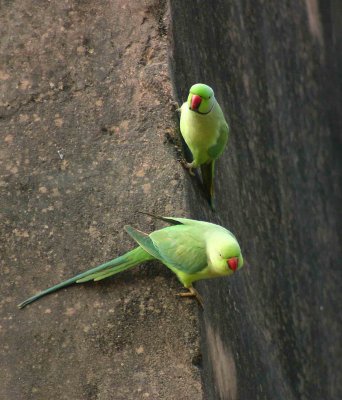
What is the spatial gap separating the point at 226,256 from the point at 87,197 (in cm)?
62

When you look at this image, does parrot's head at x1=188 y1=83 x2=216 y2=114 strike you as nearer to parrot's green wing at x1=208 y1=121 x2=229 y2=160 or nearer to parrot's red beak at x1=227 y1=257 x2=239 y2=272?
parrot's green wing at x1=208 y1=121 x2=229 y2=160

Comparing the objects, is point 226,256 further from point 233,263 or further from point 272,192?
point 272,192

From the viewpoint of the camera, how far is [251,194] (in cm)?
401

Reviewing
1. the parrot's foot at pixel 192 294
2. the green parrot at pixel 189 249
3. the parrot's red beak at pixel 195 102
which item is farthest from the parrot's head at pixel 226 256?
the parrot's red beak at pixel 195 102

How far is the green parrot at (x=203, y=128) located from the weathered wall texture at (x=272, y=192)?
14cm

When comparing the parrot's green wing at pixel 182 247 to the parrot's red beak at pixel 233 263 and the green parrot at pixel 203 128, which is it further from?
the green parrot at pixel 203 128

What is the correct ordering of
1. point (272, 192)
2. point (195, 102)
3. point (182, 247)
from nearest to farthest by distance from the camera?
point (182, 247) < point (195, 102) < point (272, 192)

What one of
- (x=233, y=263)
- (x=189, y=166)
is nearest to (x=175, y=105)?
(x=189, y=166)

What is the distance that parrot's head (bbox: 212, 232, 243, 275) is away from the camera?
2535 mm

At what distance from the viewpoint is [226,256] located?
2533mm

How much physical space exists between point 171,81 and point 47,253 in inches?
30.3

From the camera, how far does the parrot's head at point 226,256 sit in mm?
2535

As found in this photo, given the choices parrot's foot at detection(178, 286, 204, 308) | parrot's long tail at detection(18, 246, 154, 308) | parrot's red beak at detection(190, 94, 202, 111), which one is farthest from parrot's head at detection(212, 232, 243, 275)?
parrot's red beak at detection(190, 94, 202, 111)

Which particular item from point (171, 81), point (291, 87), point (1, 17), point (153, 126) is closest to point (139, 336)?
point (153, 126)
